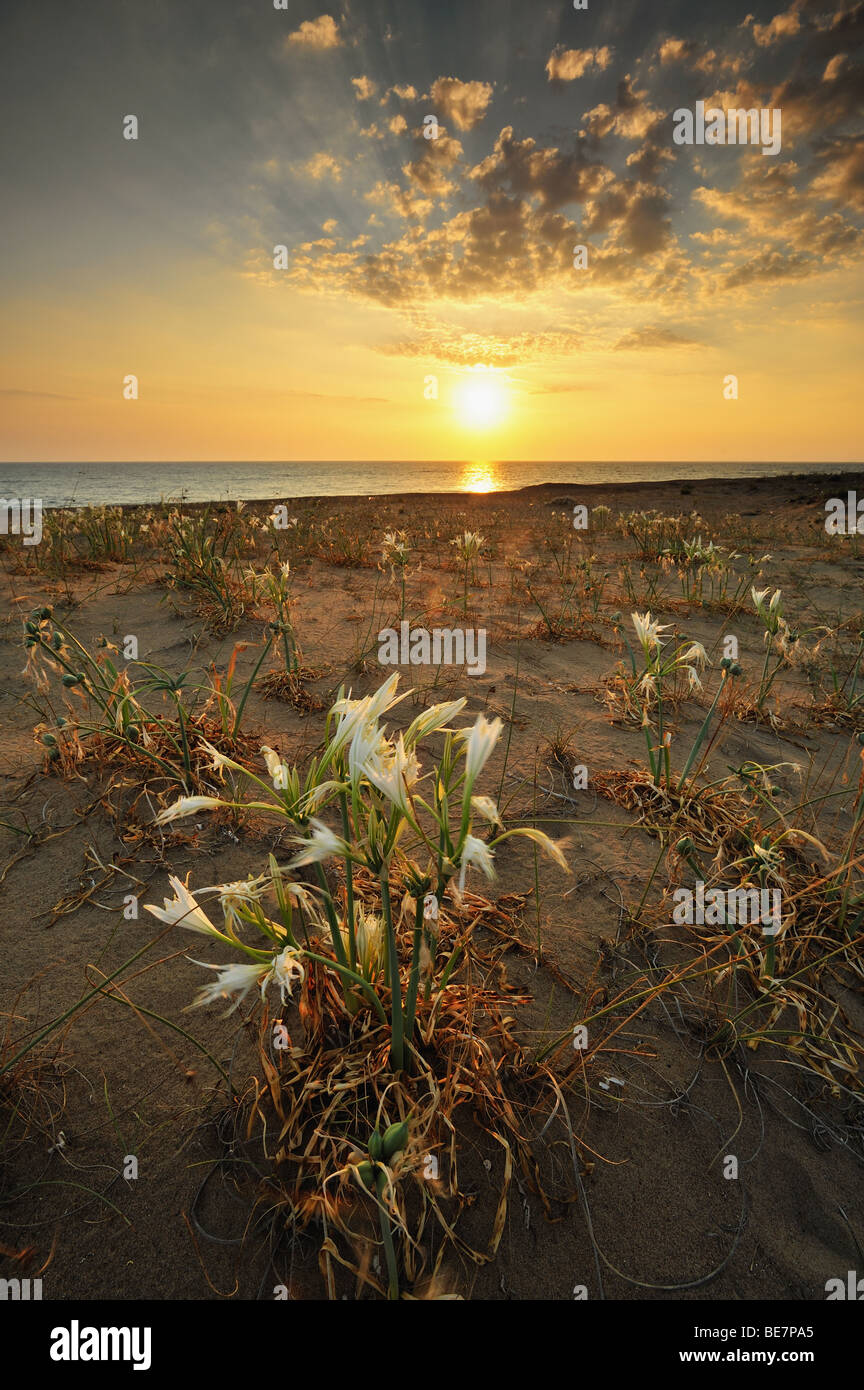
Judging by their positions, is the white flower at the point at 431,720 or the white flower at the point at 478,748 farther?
the white flower at the point at 431,720

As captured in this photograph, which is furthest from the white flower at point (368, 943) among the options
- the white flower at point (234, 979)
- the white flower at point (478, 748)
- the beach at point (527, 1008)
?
the white flower at point (478, 748)

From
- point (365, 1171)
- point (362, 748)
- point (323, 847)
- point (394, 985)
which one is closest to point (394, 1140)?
point (365, 1171)

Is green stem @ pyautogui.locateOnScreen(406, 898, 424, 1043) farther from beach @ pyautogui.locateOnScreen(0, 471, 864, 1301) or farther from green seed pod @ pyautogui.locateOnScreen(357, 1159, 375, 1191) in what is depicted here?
green seed pod @ pyautogui.locateOnScreen(357, 1159, 375, 1191)

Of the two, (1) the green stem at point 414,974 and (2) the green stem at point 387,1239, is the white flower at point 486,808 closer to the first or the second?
(1) the green stem at point 414,974

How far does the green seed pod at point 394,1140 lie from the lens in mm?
899

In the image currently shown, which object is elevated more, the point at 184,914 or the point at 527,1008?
the point at 184,914

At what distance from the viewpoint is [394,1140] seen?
91 cm

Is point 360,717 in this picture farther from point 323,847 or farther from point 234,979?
point 234,979

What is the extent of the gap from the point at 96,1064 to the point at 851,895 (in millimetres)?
2100

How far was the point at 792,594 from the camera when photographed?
5.87 m

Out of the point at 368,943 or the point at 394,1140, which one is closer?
the point at 394,1140

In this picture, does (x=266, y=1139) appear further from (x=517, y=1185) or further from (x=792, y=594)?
(x=792, y=594)

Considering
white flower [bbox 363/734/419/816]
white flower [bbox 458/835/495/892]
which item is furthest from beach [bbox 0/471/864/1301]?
white flower [bbox 363/734/419/816]
